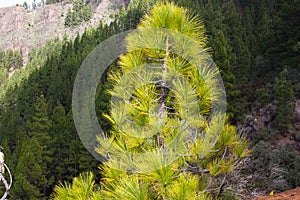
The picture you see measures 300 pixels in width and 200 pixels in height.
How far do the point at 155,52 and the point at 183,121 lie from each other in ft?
2.42

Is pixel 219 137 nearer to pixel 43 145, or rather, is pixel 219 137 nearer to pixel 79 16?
pixel 43 145

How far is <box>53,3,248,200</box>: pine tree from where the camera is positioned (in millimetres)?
3115

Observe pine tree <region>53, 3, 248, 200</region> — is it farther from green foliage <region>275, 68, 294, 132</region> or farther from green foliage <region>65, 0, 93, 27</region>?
green foliage <region>65, 0, 93, 27</region>

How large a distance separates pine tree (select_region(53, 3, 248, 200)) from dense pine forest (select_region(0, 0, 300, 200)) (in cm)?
2

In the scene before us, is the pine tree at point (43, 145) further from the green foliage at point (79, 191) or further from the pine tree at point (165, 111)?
the pine tree at point (165, 111)

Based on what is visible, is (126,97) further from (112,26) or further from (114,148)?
(112,26)

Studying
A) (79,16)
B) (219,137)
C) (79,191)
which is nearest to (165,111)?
(219,137)

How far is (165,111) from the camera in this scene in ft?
10.8

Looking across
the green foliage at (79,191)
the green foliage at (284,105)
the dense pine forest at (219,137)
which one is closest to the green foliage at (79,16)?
the dense pine forest at (219,137)

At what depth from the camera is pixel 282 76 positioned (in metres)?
19.7

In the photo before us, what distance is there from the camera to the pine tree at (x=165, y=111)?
3.12 metres

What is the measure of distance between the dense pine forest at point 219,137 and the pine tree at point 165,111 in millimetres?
19

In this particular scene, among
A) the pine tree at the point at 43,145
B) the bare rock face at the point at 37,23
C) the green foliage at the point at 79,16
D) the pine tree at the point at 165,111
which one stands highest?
the pine tree at the point at 165,111

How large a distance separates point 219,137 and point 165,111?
571 millimetres
